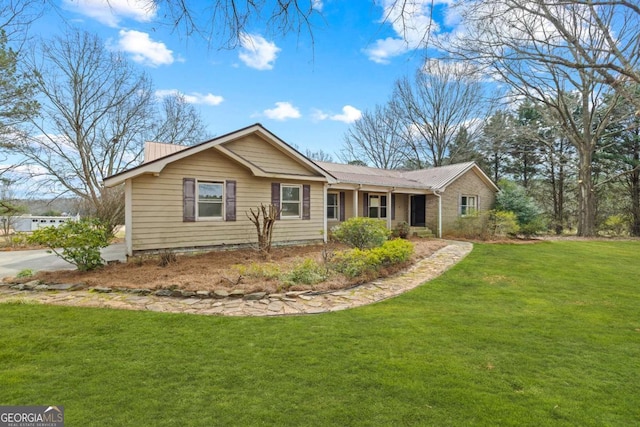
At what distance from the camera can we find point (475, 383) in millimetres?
2857

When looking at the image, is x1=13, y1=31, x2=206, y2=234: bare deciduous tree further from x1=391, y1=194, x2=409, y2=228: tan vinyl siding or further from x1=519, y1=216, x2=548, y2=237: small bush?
Answer: x1=519, y1=216, x2=548, y2=237: small bush

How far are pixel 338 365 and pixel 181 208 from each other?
7737 mm

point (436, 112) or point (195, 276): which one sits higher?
point (436, 112)

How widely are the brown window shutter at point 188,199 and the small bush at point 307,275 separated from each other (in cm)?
439

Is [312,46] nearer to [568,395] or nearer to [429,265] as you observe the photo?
[568,395]

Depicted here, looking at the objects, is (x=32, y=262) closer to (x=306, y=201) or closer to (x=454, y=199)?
(x=306, y=201)

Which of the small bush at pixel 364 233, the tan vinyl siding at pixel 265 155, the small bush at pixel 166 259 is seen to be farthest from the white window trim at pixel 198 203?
the small bush at pixel 364 233

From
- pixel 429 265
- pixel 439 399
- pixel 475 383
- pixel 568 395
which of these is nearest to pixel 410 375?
pixel 439 399

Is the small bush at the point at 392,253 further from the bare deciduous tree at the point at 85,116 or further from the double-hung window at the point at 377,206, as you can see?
the bare deciduous tree at the point at 85,116

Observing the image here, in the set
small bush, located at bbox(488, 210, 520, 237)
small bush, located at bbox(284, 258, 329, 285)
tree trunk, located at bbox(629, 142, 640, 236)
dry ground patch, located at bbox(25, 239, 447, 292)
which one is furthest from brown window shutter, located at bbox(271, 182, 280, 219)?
tree trunk, located at bbox(629, 142, 640, 236)

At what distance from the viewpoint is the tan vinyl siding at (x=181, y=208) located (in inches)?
339

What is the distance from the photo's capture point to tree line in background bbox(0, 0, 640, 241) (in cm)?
526

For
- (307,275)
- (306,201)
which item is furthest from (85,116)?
(307,275)

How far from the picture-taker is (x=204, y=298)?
18.5ft
